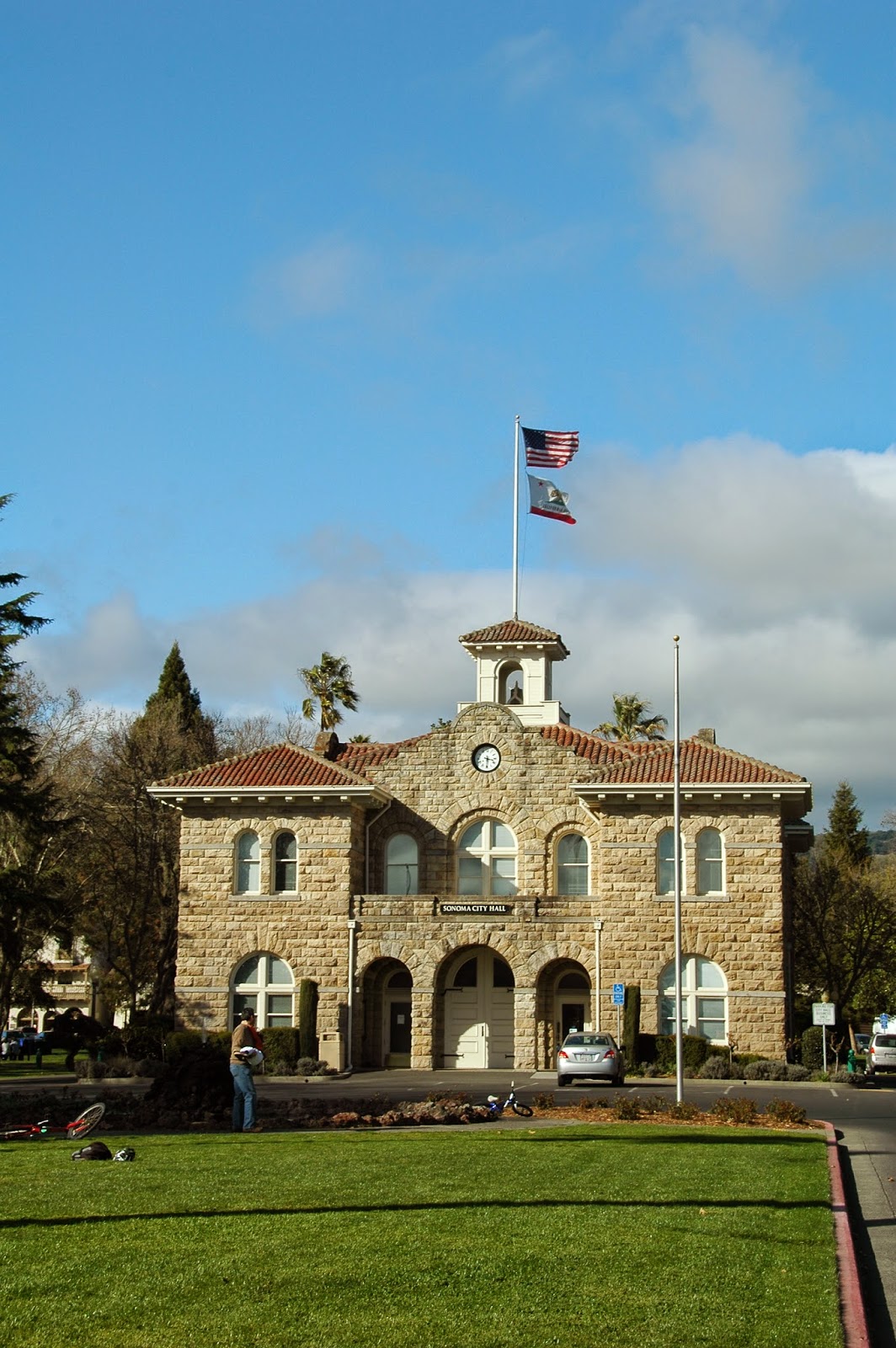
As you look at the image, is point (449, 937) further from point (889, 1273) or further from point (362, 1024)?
point (889, 1273)

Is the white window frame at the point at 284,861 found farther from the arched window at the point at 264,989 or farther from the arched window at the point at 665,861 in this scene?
the arched window at the point at 665,861

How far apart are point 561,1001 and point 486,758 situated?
24.9 feet

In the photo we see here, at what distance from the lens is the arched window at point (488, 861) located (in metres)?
45.9

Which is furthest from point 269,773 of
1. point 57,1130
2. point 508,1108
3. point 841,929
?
point 841,929

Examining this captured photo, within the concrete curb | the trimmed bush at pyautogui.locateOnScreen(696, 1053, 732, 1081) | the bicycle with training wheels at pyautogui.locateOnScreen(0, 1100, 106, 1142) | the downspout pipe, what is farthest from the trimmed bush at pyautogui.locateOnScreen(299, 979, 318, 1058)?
the concrete curb

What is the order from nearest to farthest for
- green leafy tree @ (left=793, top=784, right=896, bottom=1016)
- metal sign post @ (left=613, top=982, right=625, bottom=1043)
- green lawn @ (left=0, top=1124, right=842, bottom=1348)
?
green lawn @ (left=0, top=1124, right=842, bottom=1348) → metal sign post @ (left=613, top=982, right=625, bottom=1043) → green leafy tree @ (left=793, top=784, right=896, bottom=1016)

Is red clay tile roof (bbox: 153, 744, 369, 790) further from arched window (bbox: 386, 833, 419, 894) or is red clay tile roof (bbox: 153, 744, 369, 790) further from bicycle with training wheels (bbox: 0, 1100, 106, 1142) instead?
bicycle with training wheels (bbox: 0, 1100, 106, 1142)

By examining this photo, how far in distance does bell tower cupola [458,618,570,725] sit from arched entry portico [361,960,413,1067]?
9.06 metres

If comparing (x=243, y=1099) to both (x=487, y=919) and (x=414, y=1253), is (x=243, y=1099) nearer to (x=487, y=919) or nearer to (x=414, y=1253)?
(x=414, y=1253)

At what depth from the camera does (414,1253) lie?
422 inches

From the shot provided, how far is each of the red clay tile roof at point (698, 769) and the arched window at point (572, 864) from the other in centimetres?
286

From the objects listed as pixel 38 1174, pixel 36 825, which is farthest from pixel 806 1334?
pixel 36 825

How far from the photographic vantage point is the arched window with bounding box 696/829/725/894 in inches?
1674

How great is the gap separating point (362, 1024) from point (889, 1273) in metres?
34.1
